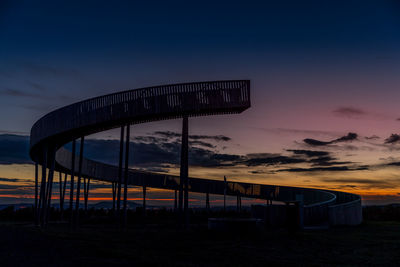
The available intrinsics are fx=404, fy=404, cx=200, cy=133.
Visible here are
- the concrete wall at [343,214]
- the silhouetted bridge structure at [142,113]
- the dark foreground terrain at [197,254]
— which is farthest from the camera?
the concrete wall at [343,214]

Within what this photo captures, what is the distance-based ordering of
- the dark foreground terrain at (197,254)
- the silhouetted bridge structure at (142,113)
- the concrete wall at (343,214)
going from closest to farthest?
the dark foreground terrain at (197,254), the silhouetted bridge structure at (142,113), the concrete wall at (343,214)

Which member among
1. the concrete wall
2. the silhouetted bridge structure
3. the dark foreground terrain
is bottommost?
the dark foreground terrain

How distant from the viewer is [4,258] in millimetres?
9383

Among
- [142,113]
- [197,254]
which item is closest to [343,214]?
[142,113]

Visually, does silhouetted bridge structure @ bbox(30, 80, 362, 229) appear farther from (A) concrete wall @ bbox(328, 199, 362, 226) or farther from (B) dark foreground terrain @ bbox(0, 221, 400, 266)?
(B) dark foreground terrain @ bbox(0, 221, 400, 266)

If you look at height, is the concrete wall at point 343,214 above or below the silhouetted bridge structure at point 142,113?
below

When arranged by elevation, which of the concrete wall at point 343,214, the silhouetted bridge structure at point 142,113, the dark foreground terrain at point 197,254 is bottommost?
the dark foreground terrain at point 197,254

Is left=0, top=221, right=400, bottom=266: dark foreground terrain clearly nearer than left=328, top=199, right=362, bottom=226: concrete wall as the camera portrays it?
Yes

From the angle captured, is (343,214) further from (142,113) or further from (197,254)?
(197,254)

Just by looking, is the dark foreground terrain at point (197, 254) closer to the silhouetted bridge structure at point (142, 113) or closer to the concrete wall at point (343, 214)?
the silhouetted bridge structure at point (142, 113)

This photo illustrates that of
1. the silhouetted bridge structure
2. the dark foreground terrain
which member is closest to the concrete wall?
the silhouetted bridge structure

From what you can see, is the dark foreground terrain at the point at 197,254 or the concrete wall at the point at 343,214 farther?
the concrete wall at the point at 343,214

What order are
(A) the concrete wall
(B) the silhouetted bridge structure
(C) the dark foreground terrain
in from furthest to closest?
(A) the concrete wall
(B) the silhouetted bridge structure
(C) the dark foreground terrain

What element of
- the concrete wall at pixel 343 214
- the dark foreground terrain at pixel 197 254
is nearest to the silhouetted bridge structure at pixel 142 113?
the concrete wall at pixel 343 214
